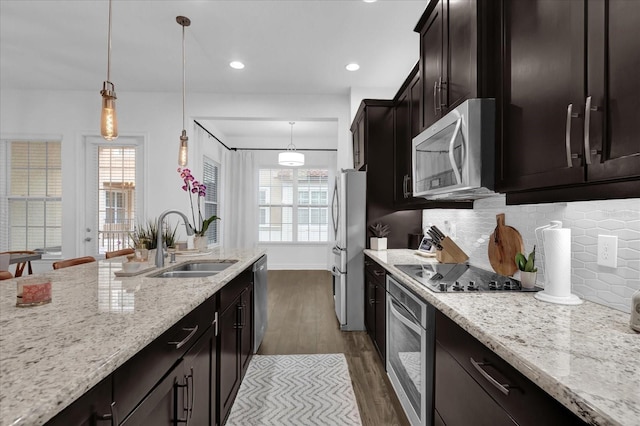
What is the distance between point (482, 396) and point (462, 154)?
0.97m

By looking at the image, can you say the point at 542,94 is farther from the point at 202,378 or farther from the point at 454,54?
the point at 202,378

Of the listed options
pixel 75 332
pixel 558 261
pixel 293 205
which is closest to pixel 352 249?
pixel 558 261

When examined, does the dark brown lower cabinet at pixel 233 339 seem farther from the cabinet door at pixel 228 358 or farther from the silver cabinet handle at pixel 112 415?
the silver cabinet handle at pixel 112 415

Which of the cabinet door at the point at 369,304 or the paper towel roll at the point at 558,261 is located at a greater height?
the paper towel roll at the point at 558,261

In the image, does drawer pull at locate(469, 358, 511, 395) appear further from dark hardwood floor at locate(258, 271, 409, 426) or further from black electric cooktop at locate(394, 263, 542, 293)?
dark hardwood floor at locate(258, 271, 409, 426)

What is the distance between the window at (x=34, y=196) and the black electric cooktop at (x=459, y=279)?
473 cm

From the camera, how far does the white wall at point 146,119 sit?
4.31m

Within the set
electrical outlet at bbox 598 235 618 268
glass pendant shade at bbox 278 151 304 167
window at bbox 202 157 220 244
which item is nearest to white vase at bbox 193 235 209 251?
electrical outlet at bbox 598 235 618 268

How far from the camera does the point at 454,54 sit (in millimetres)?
1681

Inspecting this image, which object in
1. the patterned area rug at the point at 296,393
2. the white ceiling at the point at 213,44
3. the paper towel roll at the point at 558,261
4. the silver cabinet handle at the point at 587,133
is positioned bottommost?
the patterned area rug at the point at 296,393

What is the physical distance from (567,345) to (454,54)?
143cm

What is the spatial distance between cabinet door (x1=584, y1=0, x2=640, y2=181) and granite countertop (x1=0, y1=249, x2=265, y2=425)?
1.34 metres

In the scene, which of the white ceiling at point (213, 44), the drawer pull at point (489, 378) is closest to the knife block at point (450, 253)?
the drawer pull at point (489, 378)

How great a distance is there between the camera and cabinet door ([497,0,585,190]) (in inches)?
39.2
